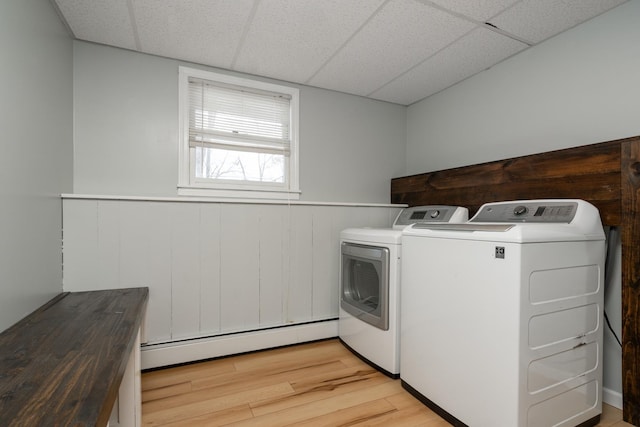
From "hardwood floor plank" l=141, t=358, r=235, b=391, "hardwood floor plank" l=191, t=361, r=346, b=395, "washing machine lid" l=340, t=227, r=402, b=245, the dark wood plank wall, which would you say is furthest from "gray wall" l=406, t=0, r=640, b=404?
"hardwood floor plank" l=141, t=358, r=235, b=391

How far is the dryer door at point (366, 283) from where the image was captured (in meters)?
1.91

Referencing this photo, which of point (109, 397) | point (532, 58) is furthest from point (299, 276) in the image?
point (532, 58)

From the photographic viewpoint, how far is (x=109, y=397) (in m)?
0.75

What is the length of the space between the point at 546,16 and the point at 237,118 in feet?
6.83

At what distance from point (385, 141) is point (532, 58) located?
1.27m

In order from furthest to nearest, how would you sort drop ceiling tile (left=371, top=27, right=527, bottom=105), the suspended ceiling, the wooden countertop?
drop ceiling tile (left=371, top=27, right=527, bottom=105) < the suspended ceiling < the wooden countertop

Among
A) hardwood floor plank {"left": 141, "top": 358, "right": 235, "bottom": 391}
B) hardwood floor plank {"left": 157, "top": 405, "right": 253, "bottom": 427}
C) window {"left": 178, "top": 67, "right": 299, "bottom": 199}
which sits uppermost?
window {"left": 178, "top": 67, "right": 299, "bottom": 199}

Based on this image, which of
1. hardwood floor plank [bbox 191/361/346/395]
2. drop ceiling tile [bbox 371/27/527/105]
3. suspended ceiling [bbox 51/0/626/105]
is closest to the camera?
suspended ceiling [bbox 51/0/626/105]

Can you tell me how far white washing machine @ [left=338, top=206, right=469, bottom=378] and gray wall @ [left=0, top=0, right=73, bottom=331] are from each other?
70.2 inches

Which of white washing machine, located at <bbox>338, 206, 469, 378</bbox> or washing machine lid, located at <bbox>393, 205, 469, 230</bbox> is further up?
washing machine lid, located at <bbox>393, 205, 469, 230</bbox>

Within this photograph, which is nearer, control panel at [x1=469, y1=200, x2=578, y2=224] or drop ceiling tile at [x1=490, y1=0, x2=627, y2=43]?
control panel at [x1=469, y1=200, x2=578, y2=224]

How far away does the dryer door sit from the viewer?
1908 millimetres

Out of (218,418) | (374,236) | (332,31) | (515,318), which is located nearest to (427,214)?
(374,236)

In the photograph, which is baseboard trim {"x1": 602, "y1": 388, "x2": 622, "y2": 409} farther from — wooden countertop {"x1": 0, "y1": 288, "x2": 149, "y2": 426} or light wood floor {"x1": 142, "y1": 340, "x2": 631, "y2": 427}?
wooden countertop {"x1": 0, "y1": 288, "x2": 149, "y2": 426}
